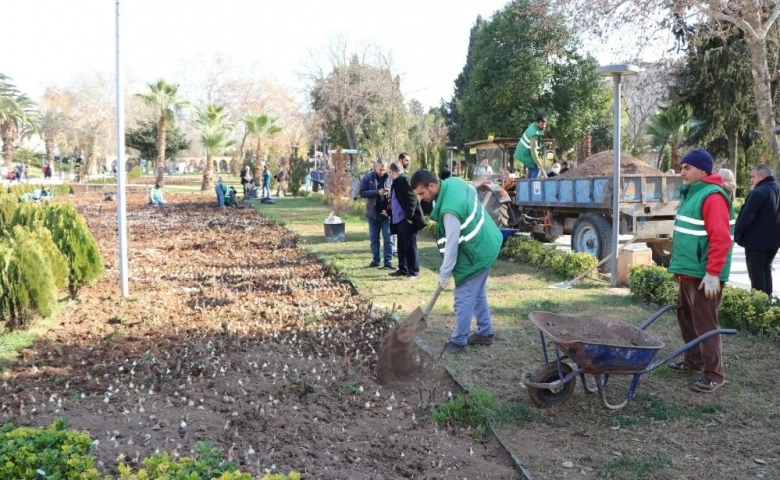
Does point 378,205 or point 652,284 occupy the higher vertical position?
point 378,205

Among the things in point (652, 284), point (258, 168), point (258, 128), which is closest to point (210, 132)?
point (258, 128)

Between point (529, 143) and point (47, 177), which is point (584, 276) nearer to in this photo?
point (529, 143)

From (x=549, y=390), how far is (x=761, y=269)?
145 inches

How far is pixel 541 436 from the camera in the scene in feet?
13.5

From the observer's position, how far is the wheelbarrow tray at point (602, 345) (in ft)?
13.4

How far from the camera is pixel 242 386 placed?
4.68 metres

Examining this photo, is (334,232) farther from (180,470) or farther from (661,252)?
(180,470)

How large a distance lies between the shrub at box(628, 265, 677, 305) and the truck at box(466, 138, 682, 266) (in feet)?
5.74

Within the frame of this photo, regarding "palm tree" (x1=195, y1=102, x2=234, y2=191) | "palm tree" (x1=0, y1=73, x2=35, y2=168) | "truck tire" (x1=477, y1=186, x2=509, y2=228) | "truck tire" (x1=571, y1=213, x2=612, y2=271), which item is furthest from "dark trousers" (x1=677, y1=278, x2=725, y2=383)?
"palm tree" (x1=195, y1=102, x2=234, y2=191)

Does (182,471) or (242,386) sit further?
(242,386)

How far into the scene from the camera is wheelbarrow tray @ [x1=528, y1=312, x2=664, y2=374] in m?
4.08

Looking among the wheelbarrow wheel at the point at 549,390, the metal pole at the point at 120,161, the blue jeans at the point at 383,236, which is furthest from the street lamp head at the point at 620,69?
the metal pole at the point at 120,161

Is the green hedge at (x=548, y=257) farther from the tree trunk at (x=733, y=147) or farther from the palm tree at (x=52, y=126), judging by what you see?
the palm tree at (x=52, y=126)

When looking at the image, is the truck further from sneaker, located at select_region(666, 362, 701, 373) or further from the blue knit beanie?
the blue knit beanie
